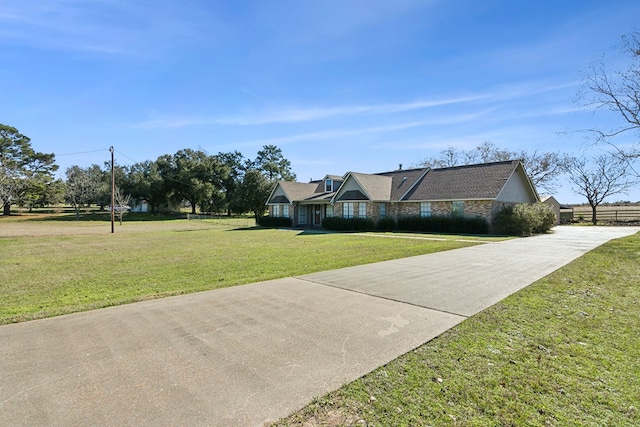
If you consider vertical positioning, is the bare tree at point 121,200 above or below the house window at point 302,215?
above

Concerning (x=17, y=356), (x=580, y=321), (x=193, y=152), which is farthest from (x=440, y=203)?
(x=193, y=152)

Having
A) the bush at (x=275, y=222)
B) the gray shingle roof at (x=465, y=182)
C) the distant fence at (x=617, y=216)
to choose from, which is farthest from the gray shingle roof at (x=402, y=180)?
the distant fence at (x=617, y=216)

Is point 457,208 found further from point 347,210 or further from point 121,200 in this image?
point 121,200

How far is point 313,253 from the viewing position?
12.5m

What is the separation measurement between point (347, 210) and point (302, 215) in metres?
6.65

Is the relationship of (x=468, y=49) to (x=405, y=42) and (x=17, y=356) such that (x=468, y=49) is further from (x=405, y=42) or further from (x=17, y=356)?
(x=17, y=356)

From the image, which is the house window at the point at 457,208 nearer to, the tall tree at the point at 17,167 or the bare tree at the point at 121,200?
the bare tree at the point at 121,200

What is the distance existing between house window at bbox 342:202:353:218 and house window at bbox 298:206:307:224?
20.0ft

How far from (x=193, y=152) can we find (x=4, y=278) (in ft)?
180

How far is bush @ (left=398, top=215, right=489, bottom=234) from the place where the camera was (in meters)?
22.3

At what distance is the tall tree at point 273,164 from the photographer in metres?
59.4

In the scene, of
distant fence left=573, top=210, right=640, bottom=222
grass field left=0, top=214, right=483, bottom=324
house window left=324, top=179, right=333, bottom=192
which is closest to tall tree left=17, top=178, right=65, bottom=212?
house window left=324, top=179, right=333, bottom=192

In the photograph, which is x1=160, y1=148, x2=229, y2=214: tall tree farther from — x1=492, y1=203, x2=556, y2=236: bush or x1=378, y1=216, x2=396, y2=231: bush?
x1=492, y1=203, x2=556, y2=236: bush

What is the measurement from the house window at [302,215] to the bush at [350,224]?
18.1ft
